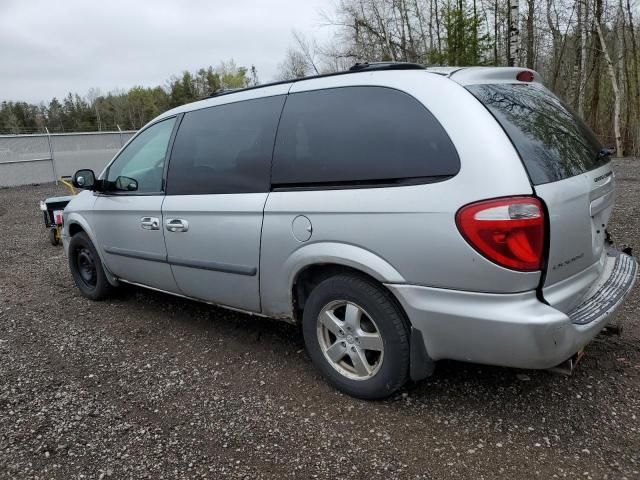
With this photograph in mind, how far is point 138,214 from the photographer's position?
13.0 ft

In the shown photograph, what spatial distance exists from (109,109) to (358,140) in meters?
76.1

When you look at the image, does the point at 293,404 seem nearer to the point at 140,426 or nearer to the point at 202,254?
the point at 140,426

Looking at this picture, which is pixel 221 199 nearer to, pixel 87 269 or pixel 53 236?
pixel 87 269

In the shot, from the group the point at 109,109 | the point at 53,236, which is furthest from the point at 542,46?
the point at 109,109

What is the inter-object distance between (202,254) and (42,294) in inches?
113

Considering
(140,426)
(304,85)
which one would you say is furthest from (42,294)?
(304,85)

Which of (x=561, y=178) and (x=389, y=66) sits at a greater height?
(x=389, y=66)

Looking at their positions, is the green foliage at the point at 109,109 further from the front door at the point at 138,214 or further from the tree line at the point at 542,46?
the front door at the point at 138,214

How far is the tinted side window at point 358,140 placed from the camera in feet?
7.96

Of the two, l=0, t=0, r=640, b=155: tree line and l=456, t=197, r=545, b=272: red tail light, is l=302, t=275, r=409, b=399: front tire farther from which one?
l=0, t=0, r=640, b=155: tree line

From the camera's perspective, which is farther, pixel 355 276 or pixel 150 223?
pixel 150 223

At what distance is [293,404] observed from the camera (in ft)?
9.55

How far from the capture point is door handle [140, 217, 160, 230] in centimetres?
377

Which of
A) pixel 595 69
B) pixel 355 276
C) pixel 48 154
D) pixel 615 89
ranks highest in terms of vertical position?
pixel 595 69
